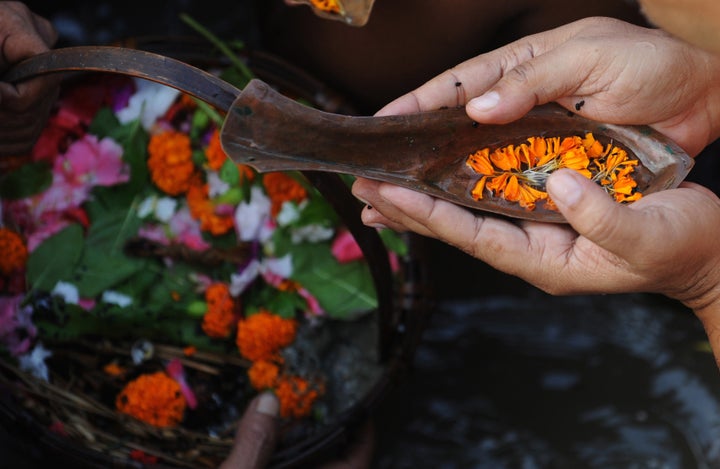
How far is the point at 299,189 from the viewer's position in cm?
183

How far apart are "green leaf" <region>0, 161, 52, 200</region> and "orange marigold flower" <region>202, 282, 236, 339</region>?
501 mm

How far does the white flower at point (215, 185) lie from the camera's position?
5.97 feet

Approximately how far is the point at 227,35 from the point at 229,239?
0.86 metres

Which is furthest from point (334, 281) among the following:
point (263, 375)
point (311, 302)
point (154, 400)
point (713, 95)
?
point (713, 95)

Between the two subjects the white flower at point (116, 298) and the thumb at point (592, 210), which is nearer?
the thumb at point (592, 210)

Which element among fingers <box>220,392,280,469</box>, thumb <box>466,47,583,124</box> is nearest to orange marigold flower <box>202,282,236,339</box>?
fingers <box>220,392,280,469</box>

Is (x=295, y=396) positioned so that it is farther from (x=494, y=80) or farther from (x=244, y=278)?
(x=494, y=80)

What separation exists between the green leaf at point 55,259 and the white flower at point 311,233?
1.77ft

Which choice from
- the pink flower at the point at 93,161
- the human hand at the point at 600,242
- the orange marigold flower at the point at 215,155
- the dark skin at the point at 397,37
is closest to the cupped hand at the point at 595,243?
the human hand at the point at 600,242

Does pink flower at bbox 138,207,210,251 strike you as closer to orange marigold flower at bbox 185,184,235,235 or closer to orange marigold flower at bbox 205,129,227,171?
orange marigold flower at bbox 185,184,235,235

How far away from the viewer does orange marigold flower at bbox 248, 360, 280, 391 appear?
1.79 meters

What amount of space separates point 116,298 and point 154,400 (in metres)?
0.28

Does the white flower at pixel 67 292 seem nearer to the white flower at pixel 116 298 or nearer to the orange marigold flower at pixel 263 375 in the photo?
the white flower at pixel 116 298

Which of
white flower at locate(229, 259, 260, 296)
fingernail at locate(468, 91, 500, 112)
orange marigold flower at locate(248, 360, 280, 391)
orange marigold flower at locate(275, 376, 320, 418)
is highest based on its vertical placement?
fingernail at locate(468, 91, 500, 112)
